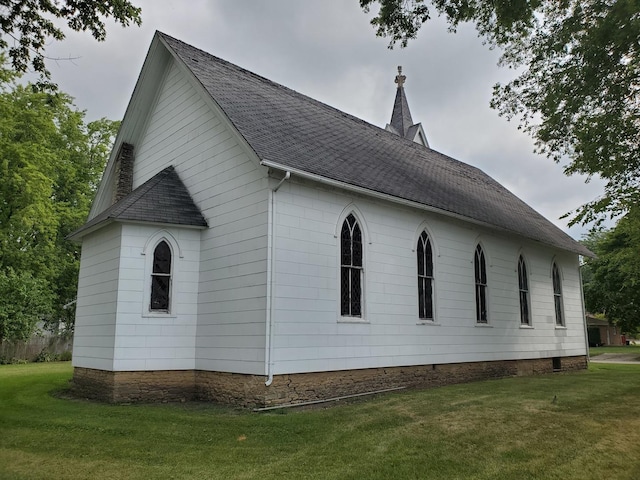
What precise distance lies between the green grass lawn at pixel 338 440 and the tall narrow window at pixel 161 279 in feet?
7.35

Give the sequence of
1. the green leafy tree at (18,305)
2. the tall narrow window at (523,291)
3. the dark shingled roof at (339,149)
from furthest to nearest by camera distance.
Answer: the green leafy tree at (18,305) < the tall narrow window at (523,291) < the dark shingled roof at (339,149)

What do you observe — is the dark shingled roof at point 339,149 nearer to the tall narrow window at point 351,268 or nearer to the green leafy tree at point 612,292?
the tall narrow window at point 351,268

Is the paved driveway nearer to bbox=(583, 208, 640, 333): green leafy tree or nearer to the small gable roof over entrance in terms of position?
bbox=(583, 208, 640, 333): green leafy tree

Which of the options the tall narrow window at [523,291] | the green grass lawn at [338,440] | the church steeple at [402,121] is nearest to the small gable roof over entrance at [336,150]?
the tall narrow window at [523,291]

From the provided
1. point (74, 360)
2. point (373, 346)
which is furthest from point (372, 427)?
point (74, 360)

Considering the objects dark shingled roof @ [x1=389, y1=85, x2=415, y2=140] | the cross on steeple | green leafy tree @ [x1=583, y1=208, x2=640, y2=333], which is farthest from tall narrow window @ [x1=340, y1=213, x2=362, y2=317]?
green leafy tree @ [x1=583, y1=208, x2=640, y2=333]

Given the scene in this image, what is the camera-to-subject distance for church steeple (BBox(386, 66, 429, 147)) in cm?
2999

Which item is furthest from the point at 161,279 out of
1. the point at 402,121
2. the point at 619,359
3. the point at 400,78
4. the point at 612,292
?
the point at 612,292

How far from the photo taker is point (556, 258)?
19.9m

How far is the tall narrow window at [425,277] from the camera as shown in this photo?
536 inches

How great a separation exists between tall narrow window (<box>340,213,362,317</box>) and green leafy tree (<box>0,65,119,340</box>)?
50.4 feet

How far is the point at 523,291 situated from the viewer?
17.7 meters

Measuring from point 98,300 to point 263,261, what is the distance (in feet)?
14.9

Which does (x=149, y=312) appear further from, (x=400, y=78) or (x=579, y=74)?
(x=400, y=78)
